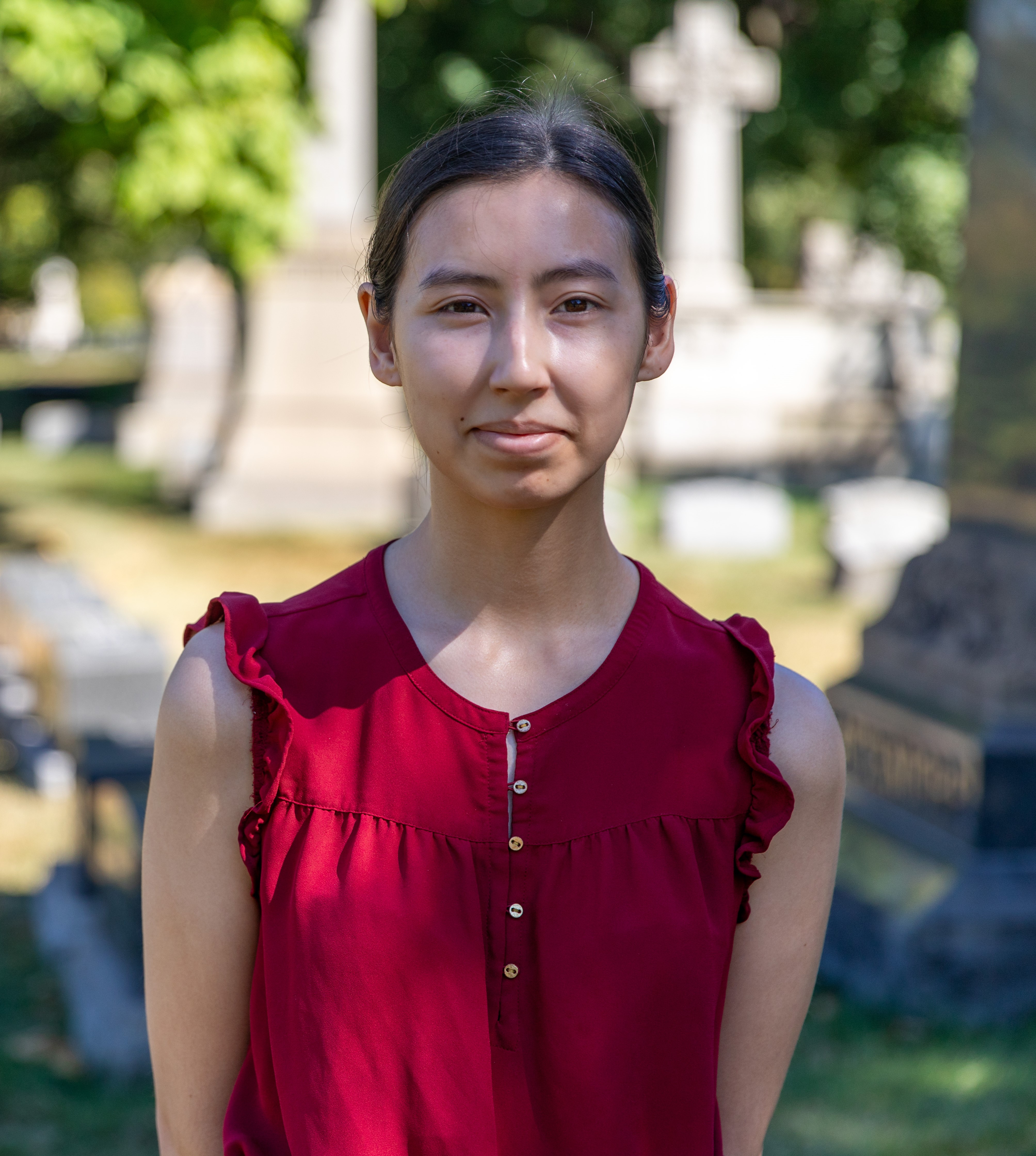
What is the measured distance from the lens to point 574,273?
1.41 metres

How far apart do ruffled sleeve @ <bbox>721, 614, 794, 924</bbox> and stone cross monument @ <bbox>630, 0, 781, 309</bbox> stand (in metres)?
14.2

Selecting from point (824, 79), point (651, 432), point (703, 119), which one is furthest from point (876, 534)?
point (824, 79)

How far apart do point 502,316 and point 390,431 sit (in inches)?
506

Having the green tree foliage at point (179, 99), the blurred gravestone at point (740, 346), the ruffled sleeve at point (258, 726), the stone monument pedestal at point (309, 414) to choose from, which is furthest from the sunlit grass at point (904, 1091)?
the blurred gravestone at point (740, 346)

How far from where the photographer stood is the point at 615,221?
4.80 ft

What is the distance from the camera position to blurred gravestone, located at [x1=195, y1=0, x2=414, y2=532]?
13422 millimetres

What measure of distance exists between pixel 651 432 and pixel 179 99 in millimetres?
9144

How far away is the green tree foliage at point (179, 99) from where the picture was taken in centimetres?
751

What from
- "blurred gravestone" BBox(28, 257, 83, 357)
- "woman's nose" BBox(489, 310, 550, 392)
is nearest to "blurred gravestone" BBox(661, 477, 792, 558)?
"woman's nose" BBox(489, 310, 550, 392)

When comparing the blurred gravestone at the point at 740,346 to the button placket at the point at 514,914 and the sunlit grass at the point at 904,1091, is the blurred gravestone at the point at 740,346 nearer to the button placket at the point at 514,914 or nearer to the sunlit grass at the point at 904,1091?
the sunlit grass at the point at 904,1091

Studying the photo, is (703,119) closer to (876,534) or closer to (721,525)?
(721,525)

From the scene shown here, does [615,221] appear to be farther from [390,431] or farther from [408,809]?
[390,431]

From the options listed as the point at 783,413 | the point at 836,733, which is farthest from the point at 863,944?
the point at 783,413

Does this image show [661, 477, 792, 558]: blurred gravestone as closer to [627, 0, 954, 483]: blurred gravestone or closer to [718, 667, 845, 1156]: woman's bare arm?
[627, 0, 954, 483]: blurred gravestone
